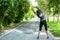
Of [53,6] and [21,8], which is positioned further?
[21,8]

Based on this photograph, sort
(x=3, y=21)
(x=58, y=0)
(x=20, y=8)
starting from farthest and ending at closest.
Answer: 1. (x=20, y=8)
2. (x=3, y=21)
3. (x=58, y=0)

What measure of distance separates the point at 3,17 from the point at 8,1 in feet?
8.54

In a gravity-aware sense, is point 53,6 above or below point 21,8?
above

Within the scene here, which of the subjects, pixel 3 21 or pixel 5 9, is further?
pixel 3 21

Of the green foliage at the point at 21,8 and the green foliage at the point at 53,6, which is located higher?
the green foliage at the point at 53,6

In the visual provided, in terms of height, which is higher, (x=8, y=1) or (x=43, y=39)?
(x=8, y=1)

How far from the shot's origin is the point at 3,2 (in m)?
18.6

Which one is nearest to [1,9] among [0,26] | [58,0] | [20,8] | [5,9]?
[5,9]

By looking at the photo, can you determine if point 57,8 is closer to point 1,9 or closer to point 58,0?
point 58,0

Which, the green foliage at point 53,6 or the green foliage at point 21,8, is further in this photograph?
the green foliage at point 21,8

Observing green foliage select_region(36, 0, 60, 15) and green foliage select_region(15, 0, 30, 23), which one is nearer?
green foliage select_region(36, 0, 60, 15)

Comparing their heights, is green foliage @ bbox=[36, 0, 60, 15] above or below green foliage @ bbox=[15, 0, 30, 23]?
above

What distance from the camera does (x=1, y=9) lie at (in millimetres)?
18984

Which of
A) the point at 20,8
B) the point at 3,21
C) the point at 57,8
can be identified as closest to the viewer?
the point at 3,21
